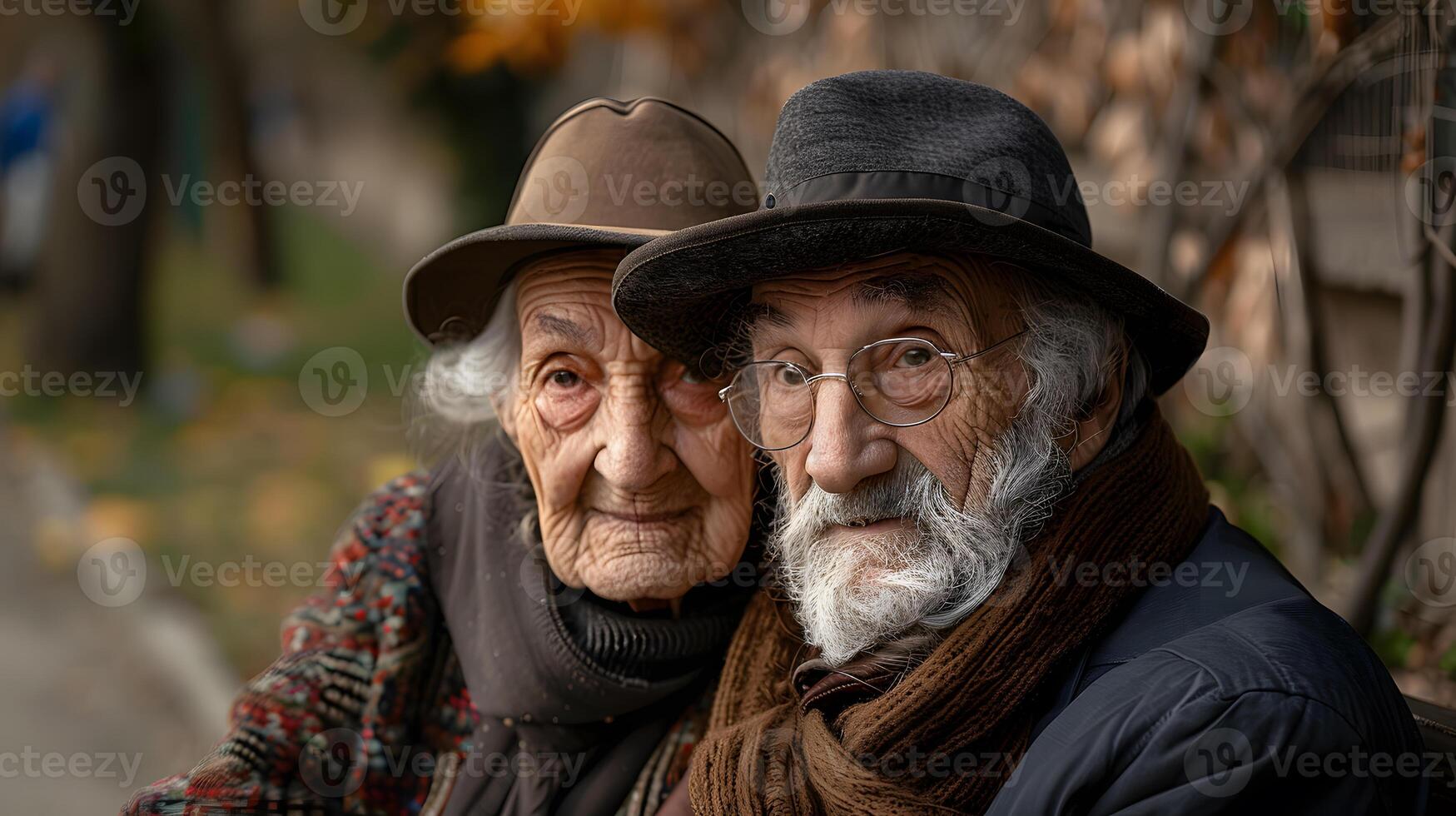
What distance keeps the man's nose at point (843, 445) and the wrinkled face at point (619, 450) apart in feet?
1.40

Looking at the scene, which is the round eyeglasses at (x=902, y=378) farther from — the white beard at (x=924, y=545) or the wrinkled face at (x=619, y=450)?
the wrinkled face at (x=619, y=450)

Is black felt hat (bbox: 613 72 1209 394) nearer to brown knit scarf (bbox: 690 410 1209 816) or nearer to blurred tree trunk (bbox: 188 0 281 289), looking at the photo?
brown knit scarf (bbox: 690 410 1209 816)

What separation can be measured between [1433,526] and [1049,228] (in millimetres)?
2807

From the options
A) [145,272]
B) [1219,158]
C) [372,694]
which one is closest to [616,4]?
[1219,158]

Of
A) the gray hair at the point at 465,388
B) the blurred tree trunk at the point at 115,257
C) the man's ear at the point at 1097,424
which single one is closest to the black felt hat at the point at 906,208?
the man's ear at the point at 1097,424

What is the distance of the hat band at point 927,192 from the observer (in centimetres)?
186

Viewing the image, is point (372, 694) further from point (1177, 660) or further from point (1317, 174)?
point (1317, 174)

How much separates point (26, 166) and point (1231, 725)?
456 inches

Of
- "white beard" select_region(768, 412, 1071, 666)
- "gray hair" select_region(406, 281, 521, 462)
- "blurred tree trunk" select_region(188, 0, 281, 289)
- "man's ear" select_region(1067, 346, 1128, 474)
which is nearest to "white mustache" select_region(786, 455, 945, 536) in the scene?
"white beard" select_region(768, 412, 1071, 666)

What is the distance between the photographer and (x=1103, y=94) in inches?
195

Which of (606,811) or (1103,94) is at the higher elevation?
(1103,94)

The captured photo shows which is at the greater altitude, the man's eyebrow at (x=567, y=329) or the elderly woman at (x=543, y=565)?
the man's eyebrow at (x=567, y=329)

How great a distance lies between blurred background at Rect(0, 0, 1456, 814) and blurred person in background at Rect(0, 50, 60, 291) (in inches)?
1.6

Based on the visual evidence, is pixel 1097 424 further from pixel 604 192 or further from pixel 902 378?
pixel 604 192
